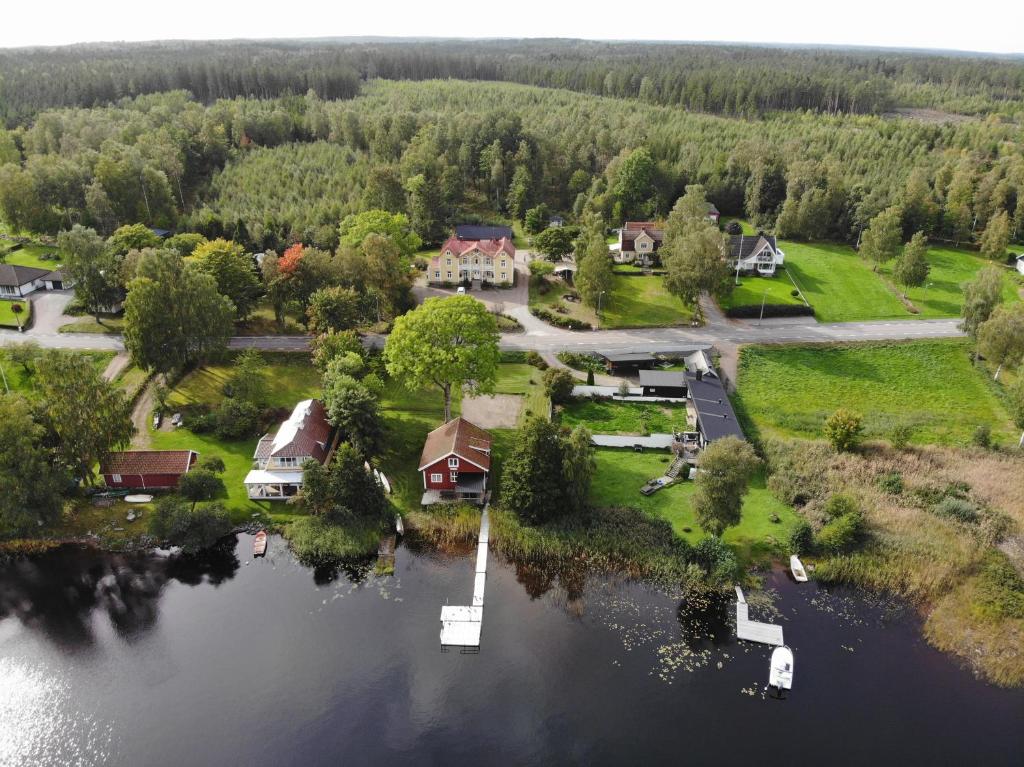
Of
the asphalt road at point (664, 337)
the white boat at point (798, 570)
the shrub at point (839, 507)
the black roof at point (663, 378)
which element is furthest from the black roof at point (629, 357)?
the white boat at point (798, 570)

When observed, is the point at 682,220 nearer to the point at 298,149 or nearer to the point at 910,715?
the point at 910,715

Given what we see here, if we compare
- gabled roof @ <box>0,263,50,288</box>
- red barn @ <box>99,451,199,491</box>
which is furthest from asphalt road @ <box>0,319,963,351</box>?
red barn @ <box>99,451,199,491</box>

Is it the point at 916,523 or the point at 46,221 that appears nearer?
the point at 916,523

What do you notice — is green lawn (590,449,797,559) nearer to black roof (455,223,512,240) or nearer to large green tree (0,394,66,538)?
large green tree (0,394,66,538)

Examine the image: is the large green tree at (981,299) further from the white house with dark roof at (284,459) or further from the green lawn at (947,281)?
the white house with dark roof at (284,459)

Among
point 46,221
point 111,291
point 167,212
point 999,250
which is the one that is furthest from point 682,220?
point 46,221

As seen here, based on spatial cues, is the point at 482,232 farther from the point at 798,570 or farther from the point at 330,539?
the point at 798,570
